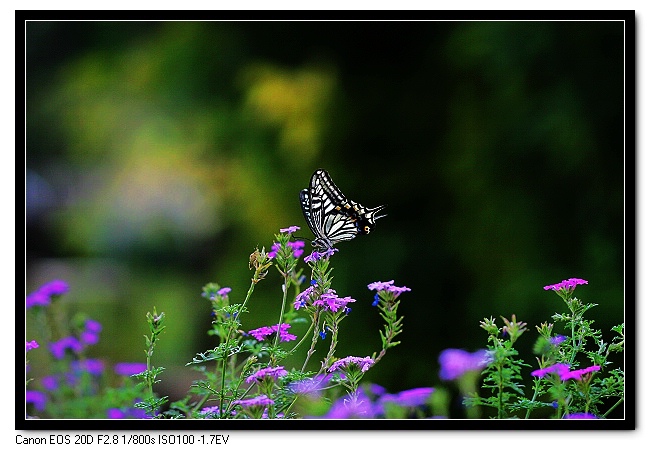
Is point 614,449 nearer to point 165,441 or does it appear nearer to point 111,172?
point 165,441

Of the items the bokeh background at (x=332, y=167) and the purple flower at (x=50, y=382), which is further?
the bokeh background at (x=332, y=167)

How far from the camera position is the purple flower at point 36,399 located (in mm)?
2232

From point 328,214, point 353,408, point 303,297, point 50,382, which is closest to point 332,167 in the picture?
point 328,214

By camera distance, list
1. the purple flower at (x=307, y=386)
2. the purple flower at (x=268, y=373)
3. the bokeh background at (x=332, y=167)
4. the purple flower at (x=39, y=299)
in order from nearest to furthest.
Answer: the purple flower at (x=268, y=373)
the purple flower at (x=307, y=386)
the purple flower at (x=39, y=299)
the bokeh background at (x=332, y=167)

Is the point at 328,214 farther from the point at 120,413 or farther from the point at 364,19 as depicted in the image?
the point at 120,413

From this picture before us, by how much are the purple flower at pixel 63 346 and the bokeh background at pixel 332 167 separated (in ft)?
1.36

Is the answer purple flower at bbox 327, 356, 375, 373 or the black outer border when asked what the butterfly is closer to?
purple flower at bbox 327, 356, 375, 373

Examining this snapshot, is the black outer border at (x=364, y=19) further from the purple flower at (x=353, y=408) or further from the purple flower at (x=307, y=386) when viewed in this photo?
the purple flower at (x=307, y=386)

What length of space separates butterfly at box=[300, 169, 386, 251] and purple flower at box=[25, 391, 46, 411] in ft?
3.17

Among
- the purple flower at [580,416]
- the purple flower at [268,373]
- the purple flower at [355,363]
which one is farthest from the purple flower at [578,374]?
the purple flower at [268,373]

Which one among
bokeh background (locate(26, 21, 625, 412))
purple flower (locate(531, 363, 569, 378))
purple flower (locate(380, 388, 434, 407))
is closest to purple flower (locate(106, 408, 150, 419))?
bokeh background (locate(26, 21, 625, 412))

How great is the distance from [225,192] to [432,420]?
146 centimetres

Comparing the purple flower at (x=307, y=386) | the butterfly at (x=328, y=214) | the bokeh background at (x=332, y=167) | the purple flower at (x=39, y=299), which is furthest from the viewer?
the bokeh background at (x=332, y=167)

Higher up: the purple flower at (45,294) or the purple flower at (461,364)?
the purple flower at (45,294)
